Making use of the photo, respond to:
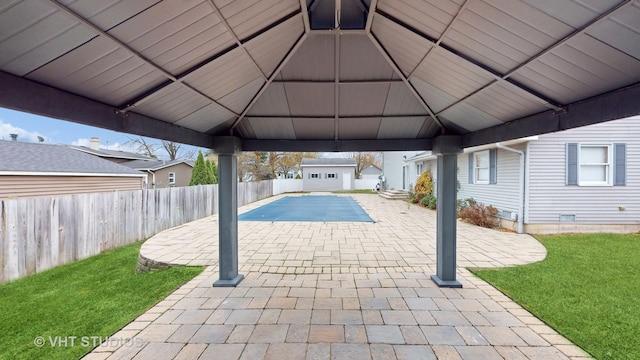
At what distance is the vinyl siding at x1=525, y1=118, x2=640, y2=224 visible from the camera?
8219mm

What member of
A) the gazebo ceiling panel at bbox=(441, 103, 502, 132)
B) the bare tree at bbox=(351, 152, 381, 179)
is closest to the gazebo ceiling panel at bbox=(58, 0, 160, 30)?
the gazebo ceiling panel at bbox=(441, 103, 502, 132)

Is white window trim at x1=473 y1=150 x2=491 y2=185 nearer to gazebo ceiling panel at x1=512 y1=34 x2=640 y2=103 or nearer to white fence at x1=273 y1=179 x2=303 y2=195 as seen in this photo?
gazebo ceiling panel at x1=512 y1=34 x2=640 y2=103

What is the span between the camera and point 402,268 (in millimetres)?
5473

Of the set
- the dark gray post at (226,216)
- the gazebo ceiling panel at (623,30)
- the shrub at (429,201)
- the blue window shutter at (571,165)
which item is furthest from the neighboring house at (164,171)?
the gazebo ceiling panel at (623,30)

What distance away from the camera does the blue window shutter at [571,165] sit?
329 inches

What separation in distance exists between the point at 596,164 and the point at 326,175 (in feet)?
81.4

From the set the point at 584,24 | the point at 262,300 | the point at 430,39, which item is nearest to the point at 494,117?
the point at 430,39

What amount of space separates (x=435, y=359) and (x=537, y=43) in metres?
2.93

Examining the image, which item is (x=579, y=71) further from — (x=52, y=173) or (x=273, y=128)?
(x=52, y=173)

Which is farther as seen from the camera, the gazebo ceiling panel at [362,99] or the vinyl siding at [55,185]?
the vinyl siding at [55,185]

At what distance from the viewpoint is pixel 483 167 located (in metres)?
10.9

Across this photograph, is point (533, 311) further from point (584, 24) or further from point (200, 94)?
point (200, 94)

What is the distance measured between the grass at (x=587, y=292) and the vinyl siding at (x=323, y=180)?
82.9ft

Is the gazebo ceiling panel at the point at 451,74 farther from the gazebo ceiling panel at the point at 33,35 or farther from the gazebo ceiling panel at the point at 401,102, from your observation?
the gazebo ceiling panel at the point at 33,35
